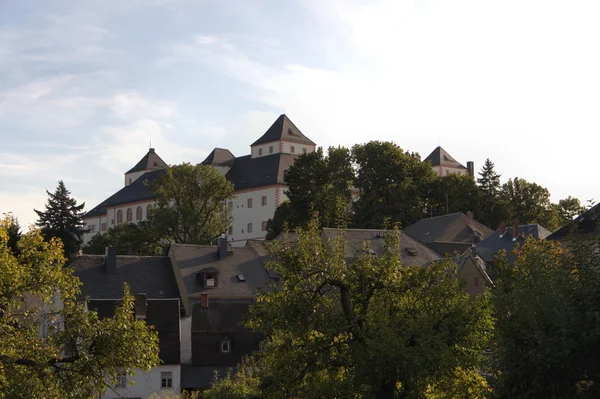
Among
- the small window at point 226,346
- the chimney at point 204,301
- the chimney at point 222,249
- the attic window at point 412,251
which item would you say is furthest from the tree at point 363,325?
the attic window at point 412,251

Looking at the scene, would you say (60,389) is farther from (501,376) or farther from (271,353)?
(501,376)

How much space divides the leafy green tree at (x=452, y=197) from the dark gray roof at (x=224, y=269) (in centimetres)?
3208

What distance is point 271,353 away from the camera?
78.0ft

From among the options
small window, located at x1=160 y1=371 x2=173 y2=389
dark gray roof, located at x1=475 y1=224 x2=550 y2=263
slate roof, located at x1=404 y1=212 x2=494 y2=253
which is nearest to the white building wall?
small window, located at x1=160 y1=371 x2=173 y2=389

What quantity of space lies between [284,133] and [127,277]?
8647 cm

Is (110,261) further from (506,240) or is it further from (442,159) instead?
(442,159)

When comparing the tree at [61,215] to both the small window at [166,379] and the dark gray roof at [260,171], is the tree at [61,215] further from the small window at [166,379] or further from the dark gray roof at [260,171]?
the small window at [166,379]

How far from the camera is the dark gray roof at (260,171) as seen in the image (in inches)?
5049

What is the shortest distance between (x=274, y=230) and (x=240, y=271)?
30085 millimetres

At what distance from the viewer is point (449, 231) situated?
83.7m

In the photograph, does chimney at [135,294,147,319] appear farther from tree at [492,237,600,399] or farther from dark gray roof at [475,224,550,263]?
tree at [492,237,600,399]

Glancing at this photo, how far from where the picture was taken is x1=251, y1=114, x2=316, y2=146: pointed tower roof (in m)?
143

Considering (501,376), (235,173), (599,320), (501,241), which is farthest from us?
(235,173)

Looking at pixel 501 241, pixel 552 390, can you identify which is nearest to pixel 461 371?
pixel 552 390
